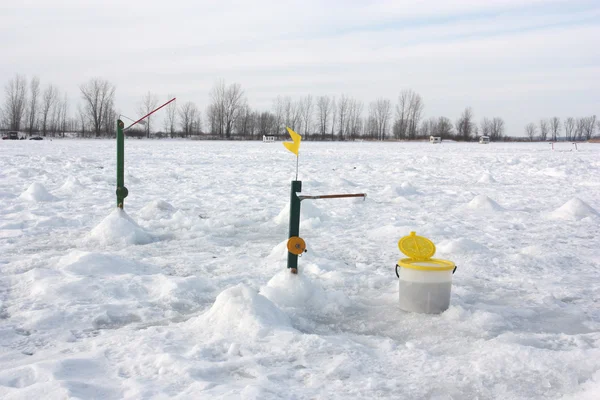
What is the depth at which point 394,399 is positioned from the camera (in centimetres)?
210

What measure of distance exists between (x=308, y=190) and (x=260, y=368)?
7.31m

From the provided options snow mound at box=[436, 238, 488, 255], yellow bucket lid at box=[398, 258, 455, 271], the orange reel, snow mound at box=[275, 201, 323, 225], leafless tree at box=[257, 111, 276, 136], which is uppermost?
leafless tree at box=[257, 111, 276, 136]

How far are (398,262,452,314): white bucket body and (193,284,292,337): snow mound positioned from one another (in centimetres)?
81

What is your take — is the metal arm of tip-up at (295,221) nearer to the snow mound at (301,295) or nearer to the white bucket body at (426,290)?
the snow mound at (301,295)

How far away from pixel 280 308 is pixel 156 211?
358 centimetres

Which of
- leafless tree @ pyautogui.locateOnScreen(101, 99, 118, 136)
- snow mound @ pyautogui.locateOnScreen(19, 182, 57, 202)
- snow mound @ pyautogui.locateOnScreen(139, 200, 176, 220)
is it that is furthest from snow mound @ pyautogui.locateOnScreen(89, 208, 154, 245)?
leafless tree @ pyautogui.locateOnScreen(101, 99, 118, 136)

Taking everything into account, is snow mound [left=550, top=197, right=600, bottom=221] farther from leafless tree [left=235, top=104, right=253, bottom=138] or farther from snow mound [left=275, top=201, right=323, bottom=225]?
leafless tree [left=235, top=104, right=253, bottom=138]

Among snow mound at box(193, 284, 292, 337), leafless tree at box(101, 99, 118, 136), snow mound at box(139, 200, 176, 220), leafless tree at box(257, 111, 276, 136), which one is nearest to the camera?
snow mound at box(193, 284, 292, 337)

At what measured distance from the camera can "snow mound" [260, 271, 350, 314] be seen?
3.27 m

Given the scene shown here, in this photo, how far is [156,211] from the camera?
626cm

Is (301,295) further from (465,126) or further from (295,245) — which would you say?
(465,126)

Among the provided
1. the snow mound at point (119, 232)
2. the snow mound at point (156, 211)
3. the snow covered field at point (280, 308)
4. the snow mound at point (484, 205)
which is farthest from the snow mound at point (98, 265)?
the snow mound at point (484, 205)

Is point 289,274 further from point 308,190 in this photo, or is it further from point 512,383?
point 308,190

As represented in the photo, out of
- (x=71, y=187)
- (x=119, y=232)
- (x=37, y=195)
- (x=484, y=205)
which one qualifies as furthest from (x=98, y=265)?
(x=484, y=205)
